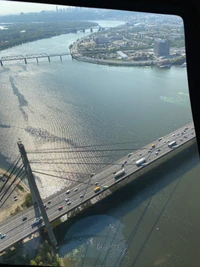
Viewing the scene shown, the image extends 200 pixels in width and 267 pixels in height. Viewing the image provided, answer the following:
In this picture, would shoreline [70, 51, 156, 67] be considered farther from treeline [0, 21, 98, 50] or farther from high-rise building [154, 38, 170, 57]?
treeline [0, 21, 98, 50]

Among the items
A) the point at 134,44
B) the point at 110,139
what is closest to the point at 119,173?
the point at 110,139

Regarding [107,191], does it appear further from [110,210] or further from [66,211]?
[66,211]

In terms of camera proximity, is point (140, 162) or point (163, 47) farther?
point (163, 47)

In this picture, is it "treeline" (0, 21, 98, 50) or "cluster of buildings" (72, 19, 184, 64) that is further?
"treeline" (0, 21, 98, 50)

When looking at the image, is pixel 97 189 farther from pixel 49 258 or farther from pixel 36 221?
pixel 49 258

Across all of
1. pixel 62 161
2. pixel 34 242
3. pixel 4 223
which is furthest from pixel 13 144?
pixel 34 242

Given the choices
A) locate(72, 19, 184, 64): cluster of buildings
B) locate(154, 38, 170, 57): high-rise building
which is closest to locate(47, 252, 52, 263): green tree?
locate(72, 19, 184, 64): cluster of buildings
